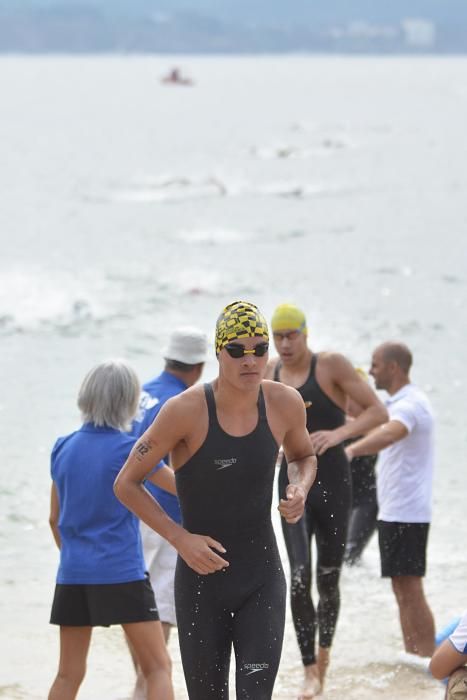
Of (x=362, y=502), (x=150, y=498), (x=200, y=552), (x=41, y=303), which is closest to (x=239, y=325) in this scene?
(x=150, y=498)

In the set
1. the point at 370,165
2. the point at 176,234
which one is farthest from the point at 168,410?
the point at 370,165

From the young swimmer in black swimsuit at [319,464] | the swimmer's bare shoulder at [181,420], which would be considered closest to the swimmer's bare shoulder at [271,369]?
the young swimmer in black swimsuit at [319,464]

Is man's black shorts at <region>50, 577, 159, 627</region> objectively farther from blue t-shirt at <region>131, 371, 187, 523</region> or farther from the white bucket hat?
the white bucket hat

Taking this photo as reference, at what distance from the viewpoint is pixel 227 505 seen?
4758 millimetres

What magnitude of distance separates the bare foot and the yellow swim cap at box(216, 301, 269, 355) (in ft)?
8.71

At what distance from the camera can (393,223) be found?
47.8 meters

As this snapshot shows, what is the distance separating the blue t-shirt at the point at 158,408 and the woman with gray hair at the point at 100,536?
2.30ft

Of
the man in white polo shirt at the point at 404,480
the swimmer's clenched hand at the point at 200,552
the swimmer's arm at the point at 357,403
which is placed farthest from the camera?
the man in white polo shirt at the point at 404,480

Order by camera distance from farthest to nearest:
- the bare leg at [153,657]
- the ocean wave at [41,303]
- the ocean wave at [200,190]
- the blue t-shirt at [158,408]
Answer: the ocean wave at [200,190], the ocean wave at [41,303], the blue t-shirt at [158,408], the bare leg at [153,657]

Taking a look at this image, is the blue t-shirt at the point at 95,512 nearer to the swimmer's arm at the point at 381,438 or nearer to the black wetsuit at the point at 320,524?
the black wetsuit at the point at 320,524

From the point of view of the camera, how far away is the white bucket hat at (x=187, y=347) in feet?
20.8

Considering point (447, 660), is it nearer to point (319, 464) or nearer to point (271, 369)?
point (319, 464)

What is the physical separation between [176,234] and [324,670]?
117 ft

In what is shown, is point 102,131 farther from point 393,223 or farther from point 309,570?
point 309,570
